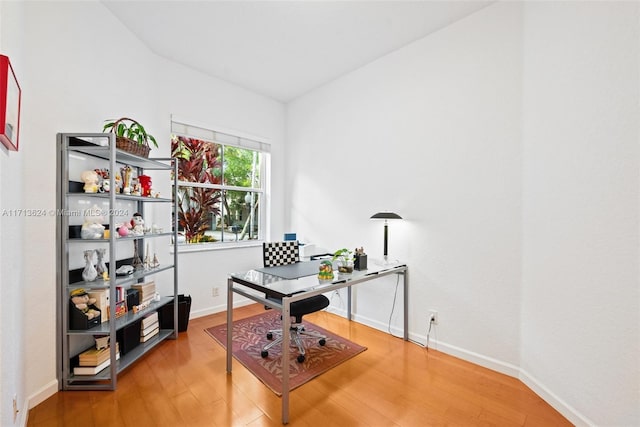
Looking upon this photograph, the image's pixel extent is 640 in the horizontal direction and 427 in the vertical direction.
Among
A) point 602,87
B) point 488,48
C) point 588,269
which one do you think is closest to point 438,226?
point 588,269

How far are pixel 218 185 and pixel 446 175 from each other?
2882 mm

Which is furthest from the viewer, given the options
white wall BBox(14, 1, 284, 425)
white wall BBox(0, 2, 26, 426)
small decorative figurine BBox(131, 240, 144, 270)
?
small decorative figurine BBox(131, 240, 144, 270)

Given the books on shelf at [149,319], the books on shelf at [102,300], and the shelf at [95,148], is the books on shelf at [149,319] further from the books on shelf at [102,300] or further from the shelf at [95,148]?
the shelf at [95,148]

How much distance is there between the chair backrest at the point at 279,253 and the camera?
2.92m

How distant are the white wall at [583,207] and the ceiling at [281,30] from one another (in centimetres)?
98

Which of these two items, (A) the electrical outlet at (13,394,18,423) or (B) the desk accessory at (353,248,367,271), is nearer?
(A) the electrical outlet at (13,394,18,423)

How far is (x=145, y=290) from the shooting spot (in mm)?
2621

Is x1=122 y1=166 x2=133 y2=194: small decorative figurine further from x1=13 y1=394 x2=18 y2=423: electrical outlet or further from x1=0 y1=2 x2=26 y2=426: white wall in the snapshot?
x1=13 y1=394 x2=18 y2=423: electrical outlet

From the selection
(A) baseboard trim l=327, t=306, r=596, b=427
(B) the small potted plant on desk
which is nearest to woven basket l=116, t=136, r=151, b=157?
(B) the small potted plant on desk

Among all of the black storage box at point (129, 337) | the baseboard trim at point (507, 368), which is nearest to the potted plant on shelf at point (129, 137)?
the black storage box at point (129, 337)

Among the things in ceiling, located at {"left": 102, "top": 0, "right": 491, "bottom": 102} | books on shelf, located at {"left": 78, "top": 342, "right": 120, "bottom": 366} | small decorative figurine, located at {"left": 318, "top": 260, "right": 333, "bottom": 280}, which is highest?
ceiling, located at {"left": 102, "top": 0, "right": 491, "bottom": 102}

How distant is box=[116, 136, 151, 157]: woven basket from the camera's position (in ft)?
6.96

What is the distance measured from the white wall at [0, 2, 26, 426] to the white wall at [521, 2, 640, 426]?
308 centimetres

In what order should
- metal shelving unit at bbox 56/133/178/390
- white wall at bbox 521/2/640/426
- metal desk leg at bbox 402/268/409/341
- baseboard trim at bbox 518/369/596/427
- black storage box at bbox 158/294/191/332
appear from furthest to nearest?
black storage box at bbox 158/294/191/332
metal desk leg at bbox 402/268/409/341
metal shelving unit at bbox 56/133/178/390
baseboard trim at bbox 518/369/596/427
white wall at bbox 521/2/640/426
